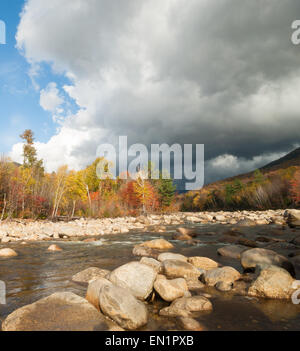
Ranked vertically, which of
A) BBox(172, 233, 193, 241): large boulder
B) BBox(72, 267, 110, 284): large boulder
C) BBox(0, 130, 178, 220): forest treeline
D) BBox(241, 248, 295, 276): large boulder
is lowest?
BBox(172, 233, 193, 241): large boulder

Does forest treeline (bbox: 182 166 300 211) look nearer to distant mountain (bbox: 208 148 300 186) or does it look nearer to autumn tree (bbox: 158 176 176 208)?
autumn tree (bbox: 158 176 176 208)

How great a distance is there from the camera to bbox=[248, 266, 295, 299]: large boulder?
144 inches

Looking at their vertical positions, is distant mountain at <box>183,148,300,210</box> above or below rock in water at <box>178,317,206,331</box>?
above

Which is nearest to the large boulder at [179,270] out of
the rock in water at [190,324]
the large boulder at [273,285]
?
the large boulder at [273,285]

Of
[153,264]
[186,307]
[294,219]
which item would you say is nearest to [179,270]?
[153,264]

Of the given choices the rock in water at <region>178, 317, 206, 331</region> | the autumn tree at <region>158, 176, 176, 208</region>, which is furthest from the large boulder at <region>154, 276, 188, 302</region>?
the autumn tree at <region>158, 176, 176, 208</region>

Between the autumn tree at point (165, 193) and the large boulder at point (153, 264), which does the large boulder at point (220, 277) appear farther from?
the autumn tree at point (165, 193)

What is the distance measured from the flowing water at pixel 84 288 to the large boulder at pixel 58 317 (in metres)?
0.62

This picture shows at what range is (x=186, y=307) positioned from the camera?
3.25 meters

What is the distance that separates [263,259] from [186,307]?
8.62ft

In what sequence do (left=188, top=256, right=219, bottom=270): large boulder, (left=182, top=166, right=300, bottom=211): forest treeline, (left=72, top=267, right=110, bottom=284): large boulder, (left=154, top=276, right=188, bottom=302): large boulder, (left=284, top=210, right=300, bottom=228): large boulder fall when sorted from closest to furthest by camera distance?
1. (left=154, top=276, right=188, bottom=302): large boulder
2. (left=72, top=267, right=110, bottom=284): large boulder
3. (left=188, top=256, right=219, bottom=270): large boulder
4. (left=284, top=210, right=300, bottom=228): large boulder
5. (left=182, top=166, right=300, bottom=211): forest treeline

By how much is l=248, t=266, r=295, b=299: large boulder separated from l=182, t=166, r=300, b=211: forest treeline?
34.3m

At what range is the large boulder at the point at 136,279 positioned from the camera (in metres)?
3.67

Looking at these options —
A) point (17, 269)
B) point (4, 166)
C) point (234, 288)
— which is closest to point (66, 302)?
point (234, 288)
